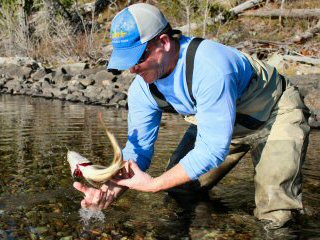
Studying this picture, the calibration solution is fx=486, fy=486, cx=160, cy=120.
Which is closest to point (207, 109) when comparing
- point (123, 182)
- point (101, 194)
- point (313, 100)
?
point (123, 182)

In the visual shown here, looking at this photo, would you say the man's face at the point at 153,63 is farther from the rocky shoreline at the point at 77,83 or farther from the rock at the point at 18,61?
the rock at the point at 18,61

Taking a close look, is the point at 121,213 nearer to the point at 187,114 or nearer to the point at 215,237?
the point at 215,237

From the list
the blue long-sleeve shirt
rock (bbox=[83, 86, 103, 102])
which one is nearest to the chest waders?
the blue long-sleeve shirt

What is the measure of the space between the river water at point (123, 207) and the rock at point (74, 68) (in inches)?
532

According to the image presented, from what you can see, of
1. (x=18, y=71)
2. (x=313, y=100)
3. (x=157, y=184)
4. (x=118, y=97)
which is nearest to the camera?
(x=157, y=184)

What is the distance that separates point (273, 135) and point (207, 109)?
1.16 m

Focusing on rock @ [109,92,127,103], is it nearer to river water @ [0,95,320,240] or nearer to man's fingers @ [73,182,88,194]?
river water @ [0,95,320,240]

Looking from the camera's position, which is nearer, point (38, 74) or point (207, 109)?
point (207, 109)

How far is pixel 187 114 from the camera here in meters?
4.46

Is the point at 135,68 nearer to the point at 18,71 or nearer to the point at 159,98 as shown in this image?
the point at 159,98

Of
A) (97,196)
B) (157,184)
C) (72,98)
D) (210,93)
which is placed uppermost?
(210,93)

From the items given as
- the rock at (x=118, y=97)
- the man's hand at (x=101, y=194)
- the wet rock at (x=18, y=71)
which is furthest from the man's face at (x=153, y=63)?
the wet rock at (x=18, y=71)

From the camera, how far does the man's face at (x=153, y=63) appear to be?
3654 mm

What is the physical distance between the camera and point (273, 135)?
14.6ft
